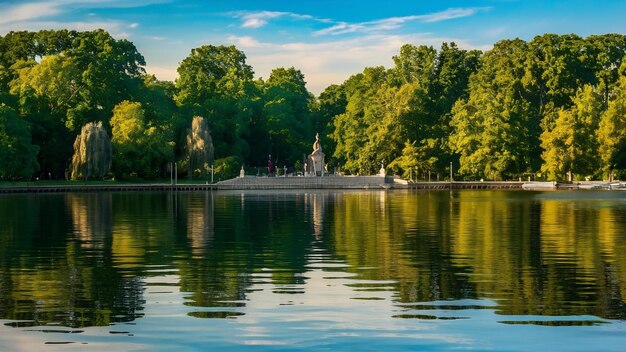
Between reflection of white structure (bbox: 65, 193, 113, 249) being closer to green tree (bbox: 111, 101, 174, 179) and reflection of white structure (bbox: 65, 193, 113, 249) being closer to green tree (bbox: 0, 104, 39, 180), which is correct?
green tree (bbox: 0, 104, 39, 180)

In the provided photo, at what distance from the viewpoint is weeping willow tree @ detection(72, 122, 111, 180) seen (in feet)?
394

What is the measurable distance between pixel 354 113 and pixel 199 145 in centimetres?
2949

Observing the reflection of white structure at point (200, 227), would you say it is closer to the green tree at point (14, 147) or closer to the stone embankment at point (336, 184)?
the green tree at point (14, 147)

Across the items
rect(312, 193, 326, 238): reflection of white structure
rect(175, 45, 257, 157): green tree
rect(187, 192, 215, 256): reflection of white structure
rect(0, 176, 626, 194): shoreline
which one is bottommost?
rect(312, 193, 326, 238): reflection of white structure

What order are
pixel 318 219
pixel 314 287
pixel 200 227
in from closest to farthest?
pixel 314 287
pixel 200 227
pixel 318 219

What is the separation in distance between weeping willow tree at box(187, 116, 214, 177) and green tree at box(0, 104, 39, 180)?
25.5 meters

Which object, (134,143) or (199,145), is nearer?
(134,143)

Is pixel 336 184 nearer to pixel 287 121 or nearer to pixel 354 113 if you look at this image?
pixel 354 113

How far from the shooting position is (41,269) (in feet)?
99.6

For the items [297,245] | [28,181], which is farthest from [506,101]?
[297,245]

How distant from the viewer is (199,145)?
133 meters

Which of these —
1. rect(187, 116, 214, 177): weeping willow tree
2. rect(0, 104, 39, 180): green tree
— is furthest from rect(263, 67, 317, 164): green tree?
rect(0, 104, 39, 180): green tree

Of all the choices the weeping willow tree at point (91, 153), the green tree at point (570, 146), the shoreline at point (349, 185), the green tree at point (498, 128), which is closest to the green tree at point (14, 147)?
the weeping willow tree at point (91, 153)

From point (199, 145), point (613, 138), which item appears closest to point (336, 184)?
point (199, 145)
